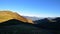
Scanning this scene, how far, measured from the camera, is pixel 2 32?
61.3ft

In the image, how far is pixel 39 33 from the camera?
750 inches

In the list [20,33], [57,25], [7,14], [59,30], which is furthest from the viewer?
[7,14]

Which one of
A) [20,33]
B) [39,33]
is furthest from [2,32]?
[39,33]

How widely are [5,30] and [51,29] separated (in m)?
6.89

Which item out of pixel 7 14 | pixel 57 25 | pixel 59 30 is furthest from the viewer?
pixel 7 14

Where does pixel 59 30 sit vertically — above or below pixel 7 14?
below

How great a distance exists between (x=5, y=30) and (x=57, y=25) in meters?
8.07

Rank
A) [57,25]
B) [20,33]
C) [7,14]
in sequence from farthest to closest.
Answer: [7,14] → [57,25] → [20,33]

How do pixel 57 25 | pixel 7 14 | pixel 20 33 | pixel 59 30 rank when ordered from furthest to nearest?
pixel 7 14
pixel 57 25
pixel 59 30
pixel 20 33

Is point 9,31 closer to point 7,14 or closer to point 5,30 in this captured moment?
point 5,30

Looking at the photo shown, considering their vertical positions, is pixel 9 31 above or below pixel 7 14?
below

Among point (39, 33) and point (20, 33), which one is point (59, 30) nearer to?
point (39, 33)

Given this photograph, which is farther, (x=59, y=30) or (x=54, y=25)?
(x=54, y=25)

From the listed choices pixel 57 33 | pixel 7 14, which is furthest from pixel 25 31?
pixel 7 14
